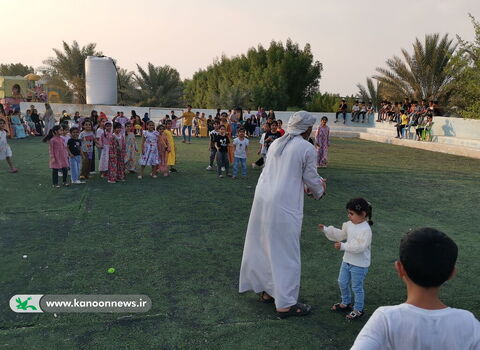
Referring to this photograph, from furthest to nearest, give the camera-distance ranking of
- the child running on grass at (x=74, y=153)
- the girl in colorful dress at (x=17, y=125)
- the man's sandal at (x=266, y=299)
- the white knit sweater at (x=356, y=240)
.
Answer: the girl in colorful dress at (x=17, y=125), the child running on grass at (x=74, y=153), the man's sandal at (x=266, y=299), the white knit sweater at (x=356, y=240)

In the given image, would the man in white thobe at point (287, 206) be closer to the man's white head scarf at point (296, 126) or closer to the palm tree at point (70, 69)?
the man's white head scarf at point (296, 126)

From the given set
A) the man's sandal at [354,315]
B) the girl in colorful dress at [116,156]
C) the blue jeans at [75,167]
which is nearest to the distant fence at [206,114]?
the girl in colorful dress at [116,156]

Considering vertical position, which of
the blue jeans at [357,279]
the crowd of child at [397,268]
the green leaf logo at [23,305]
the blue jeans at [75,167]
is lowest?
the green leaf logo at [23,305]

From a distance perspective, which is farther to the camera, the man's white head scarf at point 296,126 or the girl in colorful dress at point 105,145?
the girl in colorful dress at point 105,145

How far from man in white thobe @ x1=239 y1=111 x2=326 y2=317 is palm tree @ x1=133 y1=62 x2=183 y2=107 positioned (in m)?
27.3

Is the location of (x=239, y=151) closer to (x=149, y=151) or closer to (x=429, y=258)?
(x=149, y=151)

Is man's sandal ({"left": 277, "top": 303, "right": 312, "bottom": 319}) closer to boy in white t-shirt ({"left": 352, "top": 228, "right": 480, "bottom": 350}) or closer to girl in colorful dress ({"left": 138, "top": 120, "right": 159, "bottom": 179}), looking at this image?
boy in white t-shirt ({"left": 352, "top": 228, "right": 480, "bottom": 350})

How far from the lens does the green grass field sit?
333 cm

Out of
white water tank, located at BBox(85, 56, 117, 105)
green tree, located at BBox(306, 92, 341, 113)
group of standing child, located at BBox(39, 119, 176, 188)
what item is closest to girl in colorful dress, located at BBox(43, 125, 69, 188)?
group of standing child, located at BBox(39, 119, 176, 188)

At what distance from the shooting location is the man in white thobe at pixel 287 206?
141 inches

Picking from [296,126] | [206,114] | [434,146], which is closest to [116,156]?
[296,126]

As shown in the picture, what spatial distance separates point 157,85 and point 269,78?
8.76m

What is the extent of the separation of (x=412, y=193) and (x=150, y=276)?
641 cm

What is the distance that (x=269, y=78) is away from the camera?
3272 cm
